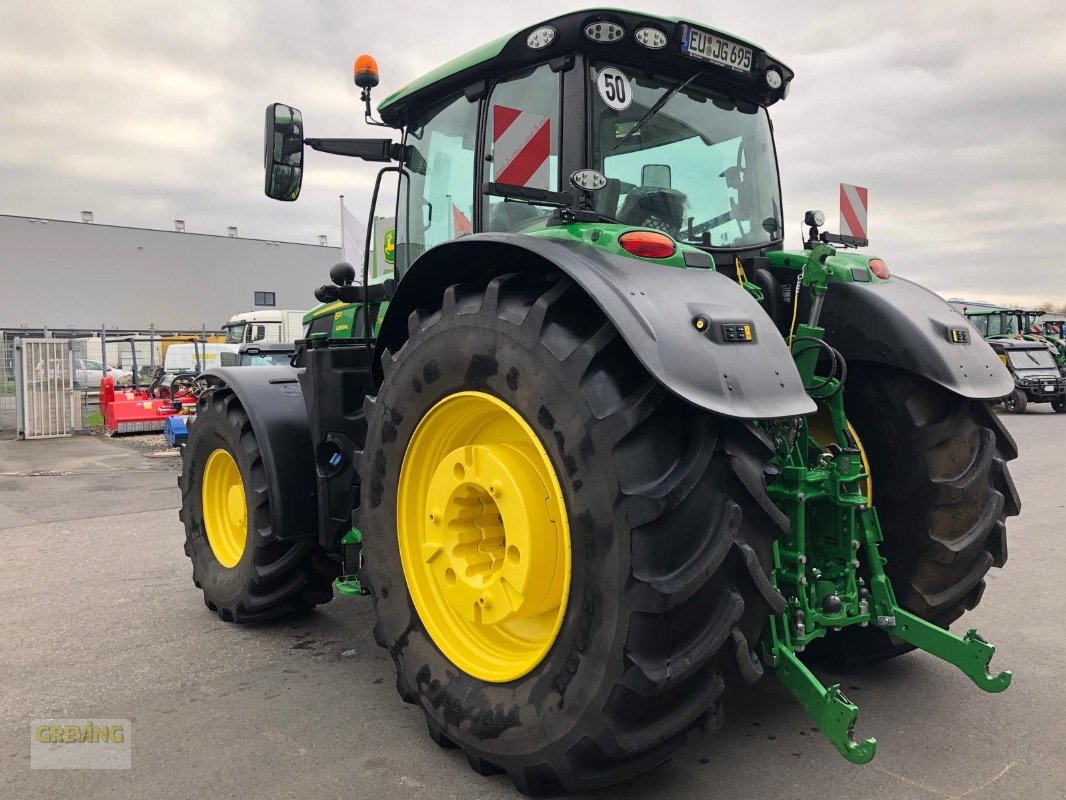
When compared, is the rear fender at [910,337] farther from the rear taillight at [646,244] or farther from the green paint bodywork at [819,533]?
the rear taillight at [646,244]

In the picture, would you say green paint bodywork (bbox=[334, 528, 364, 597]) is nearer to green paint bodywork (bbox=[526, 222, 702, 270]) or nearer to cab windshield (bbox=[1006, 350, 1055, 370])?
green paint bodywork (bbox=[526, 222, 702, 270])

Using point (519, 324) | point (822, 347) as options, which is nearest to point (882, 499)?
point (822, 347)

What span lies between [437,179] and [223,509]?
228 cm

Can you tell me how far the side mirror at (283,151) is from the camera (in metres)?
3.55

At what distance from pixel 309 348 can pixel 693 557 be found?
2.61 m

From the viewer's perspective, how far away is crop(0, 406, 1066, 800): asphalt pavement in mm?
2629

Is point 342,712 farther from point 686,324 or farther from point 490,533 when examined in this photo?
point 686,324

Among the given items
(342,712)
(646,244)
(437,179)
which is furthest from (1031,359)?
(342,712)

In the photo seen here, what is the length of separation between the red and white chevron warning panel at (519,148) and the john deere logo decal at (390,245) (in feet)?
4.18

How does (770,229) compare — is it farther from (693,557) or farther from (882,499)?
(693,557)

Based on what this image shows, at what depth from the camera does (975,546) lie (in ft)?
10.1

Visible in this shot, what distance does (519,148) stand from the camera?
9.33 feet

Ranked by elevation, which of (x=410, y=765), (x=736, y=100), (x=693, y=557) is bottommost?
(x=410, y=765)

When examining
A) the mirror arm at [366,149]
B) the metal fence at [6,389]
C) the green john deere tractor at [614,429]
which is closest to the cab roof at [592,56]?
the green john deere tractor at [614,429]
